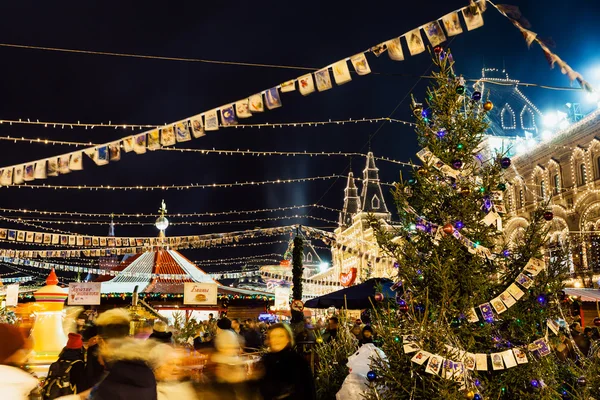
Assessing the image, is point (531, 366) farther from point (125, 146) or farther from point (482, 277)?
point (125, 146)

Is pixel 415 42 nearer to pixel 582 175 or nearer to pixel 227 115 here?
pixel 227 115

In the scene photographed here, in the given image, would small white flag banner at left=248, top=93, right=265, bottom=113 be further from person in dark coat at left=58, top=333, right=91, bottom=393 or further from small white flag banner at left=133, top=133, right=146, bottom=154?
person in dark coat at left=58, top=333, right=91, bottom=393

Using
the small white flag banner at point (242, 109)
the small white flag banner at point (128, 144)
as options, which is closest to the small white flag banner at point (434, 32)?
the small white flag banner at point (242, 109)

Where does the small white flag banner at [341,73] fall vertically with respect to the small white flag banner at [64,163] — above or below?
above

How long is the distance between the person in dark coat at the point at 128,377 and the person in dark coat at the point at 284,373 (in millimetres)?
1751

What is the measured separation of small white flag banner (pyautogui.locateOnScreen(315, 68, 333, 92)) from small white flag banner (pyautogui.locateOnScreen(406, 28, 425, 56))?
173cm

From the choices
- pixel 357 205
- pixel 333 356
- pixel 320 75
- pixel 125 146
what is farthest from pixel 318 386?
pixel 357 205

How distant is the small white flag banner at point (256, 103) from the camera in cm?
1211

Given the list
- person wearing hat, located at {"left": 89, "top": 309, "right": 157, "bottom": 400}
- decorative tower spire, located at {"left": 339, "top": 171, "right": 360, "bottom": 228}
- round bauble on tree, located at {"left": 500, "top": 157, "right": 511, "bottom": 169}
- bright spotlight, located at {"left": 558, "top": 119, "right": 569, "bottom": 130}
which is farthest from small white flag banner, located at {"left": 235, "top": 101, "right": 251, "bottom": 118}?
decorative tower spire, located at {"left": 339, "top": 171, "right": 360, "bottom": 228}

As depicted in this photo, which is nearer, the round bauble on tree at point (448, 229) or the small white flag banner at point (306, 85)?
the round bauble on tree at point (448, 229)

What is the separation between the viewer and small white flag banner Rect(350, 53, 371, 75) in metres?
11.2

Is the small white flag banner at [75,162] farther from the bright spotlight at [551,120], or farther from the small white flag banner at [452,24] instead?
the bright spotlight at [551,120]

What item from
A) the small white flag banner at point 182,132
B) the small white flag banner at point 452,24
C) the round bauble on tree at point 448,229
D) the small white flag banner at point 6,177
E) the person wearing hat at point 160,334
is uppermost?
the small white flag banner at point 452,24

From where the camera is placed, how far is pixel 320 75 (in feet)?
37.9
